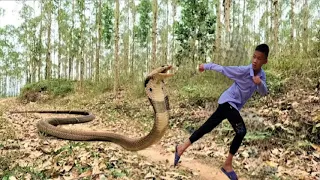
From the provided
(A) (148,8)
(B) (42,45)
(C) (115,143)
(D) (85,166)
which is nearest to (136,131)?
(C) (115,143)

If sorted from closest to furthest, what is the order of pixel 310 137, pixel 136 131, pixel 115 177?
pixel 115 177 → pixel 310 137 → pixel 136 131

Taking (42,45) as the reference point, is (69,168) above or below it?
below

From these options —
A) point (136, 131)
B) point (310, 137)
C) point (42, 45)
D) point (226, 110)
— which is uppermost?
point (42, 45)

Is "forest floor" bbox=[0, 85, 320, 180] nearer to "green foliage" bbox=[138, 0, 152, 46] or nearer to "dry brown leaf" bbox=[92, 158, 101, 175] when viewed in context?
"dry brown leaf" bbox=[92, 158, 101, 175]

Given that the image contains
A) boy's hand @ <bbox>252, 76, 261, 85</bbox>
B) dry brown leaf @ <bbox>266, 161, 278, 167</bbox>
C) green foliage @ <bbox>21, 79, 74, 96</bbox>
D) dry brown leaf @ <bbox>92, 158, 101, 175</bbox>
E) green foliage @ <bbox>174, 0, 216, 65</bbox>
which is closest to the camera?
boy's hand @ <bbox>252, 76, 261, 85</bbox>

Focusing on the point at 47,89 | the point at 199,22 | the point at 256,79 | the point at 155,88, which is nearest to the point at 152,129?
the point at 155,88

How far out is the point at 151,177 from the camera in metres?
3.68

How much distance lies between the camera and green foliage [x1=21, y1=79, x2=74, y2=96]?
19.3 metres

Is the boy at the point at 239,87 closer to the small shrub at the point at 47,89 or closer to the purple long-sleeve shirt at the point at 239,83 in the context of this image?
the purple long-sleeve shirt at the point at 239,83

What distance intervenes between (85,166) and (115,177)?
1.63 feet

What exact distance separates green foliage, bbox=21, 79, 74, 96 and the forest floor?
1238 centimetres

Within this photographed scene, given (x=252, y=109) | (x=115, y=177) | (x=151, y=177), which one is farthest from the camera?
(x=252, y=109)

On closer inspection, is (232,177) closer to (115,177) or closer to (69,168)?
(115,177)

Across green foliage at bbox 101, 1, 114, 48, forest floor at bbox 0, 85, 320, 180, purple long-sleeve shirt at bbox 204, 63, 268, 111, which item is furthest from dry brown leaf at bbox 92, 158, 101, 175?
green foliage at bbox 101, 1, 114, 48
